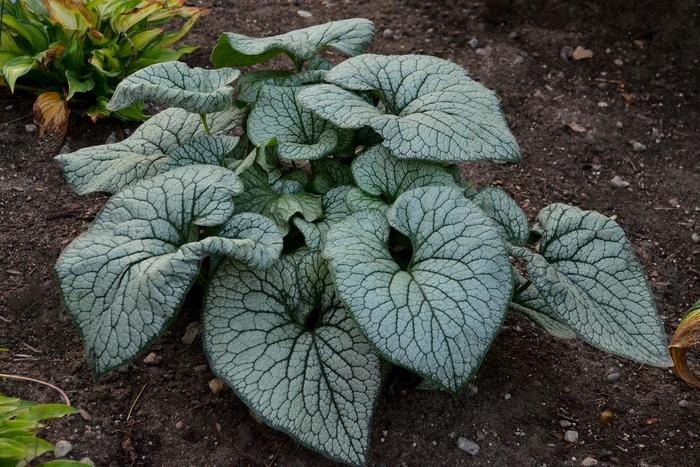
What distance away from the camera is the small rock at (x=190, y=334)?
2.97 metres

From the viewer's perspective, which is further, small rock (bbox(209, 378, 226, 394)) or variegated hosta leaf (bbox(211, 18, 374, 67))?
variegated hosta leaf (bbox(211, 18, 374, 67))

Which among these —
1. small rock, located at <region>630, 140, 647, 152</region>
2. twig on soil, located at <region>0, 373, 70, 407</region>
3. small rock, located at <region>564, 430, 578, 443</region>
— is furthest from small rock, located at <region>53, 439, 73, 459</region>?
small rock, located at <region>630, 140, 647, 152</region>

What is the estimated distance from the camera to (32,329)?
9.85 feet

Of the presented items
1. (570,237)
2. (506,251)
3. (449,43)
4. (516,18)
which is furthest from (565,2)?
(506,251)

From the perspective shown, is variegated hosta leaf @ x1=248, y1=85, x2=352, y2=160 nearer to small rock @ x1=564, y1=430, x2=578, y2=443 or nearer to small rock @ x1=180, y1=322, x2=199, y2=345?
small rock @ x1=180, y1=322, x2=199, y2=345

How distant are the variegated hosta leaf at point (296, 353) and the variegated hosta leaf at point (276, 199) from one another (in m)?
0.18

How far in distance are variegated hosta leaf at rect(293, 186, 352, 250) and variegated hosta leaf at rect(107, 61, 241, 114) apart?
1.62 feet

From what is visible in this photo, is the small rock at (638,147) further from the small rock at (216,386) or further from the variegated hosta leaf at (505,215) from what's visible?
the small rock at (216,386)

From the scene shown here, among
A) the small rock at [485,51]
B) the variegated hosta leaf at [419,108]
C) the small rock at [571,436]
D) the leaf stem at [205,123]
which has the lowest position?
the small rock at [485,51]

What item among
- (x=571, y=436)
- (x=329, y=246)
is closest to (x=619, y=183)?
(x=571, y=436)

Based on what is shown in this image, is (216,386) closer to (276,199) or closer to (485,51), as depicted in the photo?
(276,199)

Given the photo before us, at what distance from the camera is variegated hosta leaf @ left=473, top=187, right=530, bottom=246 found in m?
2.86

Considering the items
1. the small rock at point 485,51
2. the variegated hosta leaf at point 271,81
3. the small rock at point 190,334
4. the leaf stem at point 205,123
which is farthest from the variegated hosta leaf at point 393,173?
the small rock at point 485,51

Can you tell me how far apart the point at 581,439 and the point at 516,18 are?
3080 millimetres
